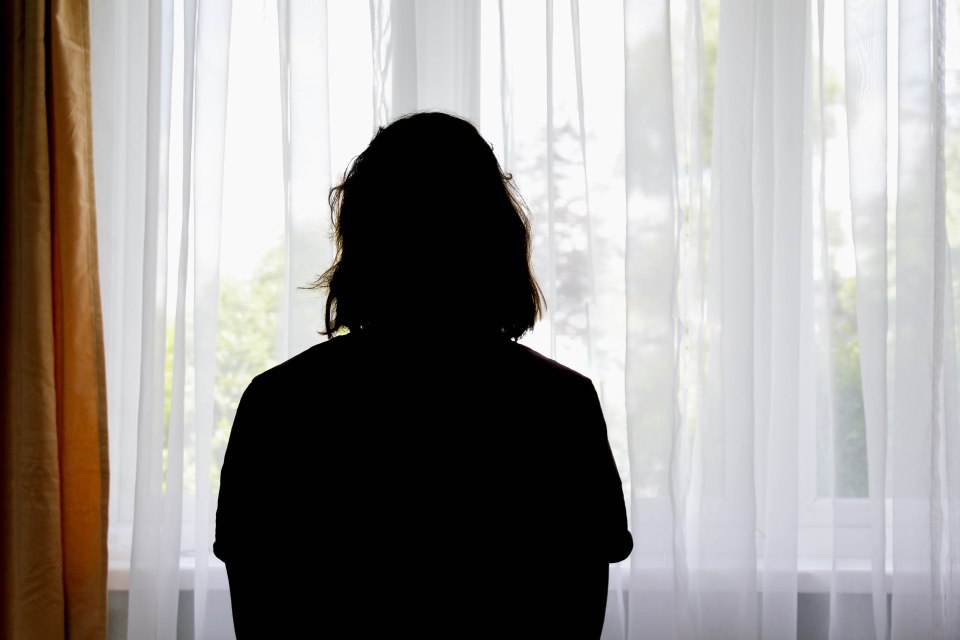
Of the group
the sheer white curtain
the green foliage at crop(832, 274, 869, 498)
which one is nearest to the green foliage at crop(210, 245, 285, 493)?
the sheer white curtain

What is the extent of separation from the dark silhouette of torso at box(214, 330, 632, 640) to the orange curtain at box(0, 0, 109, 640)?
753 millimetres

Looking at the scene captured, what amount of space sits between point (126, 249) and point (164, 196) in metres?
0.16

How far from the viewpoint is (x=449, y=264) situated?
3.10ft

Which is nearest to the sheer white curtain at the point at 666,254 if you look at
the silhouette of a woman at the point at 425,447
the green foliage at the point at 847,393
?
the green foliage at the point at 847,393

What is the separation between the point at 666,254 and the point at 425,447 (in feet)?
2.62

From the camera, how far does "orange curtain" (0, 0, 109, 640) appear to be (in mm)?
Answer: 1506

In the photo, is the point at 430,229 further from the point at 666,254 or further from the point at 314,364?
the point at 666,254

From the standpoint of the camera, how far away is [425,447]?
905 mm

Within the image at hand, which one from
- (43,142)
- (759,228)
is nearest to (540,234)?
(759,228)

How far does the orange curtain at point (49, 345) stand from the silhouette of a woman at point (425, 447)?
2.32 ft

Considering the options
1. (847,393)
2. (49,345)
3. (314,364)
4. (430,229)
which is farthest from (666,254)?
(49,345)

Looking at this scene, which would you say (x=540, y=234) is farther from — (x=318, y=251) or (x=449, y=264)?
(x=449, y=264)

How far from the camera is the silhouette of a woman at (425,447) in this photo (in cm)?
91

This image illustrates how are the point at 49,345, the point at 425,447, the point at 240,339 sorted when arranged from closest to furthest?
the point at 425,447 → the point at 49,345 → the point at 240,339
